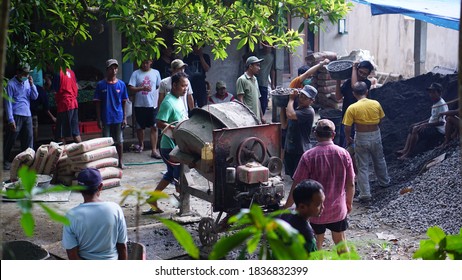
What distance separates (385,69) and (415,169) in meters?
15.4

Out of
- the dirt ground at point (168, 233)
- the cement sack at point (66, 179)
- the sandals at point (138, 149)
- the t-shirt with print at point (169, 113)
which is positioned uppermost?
the t-shirt with print at point (169, 113)

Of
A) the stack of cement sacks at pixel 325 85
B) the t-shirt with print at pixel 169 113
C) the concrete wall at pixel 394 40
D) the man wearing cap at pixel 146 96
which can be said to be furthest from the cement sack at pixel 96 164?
the concrete wall at pixel 394 40

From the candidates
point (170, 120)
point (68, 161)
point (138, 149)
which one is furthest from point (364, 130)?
point (138, 149)

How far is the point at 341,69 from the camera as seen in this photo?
11.3 meters

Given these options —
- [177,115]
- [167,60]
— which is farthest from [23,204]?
[167,60]

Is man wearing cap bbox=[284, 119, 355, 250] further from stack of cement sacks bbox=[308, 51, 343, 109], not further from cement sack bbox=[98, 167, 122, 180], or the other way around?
stack of cement sacks bbox=[308, 51, 343, 109]

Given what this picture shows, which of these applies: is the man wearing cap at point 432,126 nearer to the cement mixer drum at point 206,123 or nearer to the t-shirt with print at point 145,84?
the t-shirt with print at point 145,84

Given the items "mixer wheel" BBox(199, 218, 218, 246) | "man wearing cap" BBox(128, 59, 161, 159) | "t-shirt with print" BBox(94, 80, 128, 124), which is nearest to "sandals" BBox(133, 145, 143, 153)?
"man wearing cap" BBox(128, 59, 161, 159)

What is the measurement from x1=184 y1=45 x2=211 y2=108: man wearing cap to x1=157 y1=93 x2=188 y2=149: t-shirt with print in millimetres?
4451

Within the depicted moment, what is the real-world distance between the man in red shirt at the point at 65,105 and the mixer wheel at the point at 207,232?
494 cm

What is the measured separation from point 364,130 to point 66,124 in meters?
4.81

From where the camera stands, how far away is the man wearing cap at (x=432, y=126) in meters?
11.4

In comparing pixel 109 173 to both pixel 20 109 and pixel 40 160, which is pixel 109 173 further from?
pixel 20 109

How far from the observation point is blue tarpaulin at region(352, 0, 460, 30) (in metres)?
11.5
